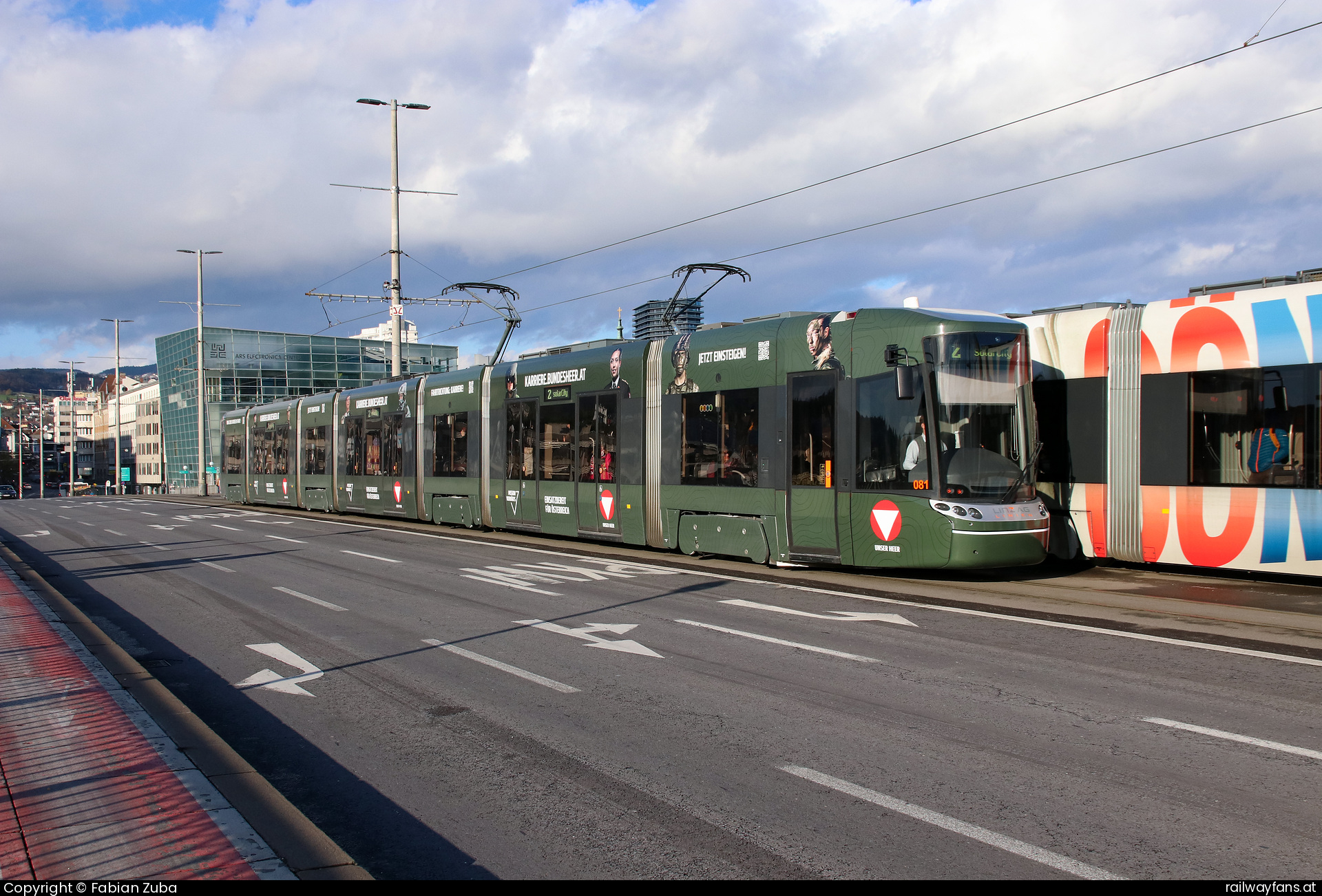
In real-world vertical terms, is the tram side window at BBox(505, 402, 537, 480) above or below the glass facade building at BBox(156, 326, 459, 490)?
below

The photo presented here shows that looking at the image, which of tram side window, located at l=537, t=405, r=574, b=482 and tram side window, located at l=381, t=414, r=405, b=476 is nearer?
tram side window, located at l=537, t=405, r=574, b=482

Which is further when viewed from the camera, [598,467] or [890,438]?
[598,467]

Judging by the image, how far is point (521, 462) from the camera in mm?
19641

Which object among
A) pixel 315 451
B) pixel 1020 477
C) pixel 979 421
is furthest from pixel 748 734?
pixel 315 451

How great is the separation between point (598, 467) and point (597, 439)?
515 millimetres

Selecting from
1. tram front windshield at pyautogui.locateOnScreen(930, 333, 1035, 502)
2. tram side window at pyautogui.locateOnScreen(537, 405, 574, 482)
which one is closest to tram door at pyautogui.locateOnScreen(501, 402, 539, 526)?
tram side window at pyautogui.locateOnScreen(537, 405, 574, 482)

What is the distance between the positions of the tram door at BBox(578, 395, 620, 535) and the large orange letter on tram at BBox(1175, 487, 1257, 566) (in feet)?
29.3

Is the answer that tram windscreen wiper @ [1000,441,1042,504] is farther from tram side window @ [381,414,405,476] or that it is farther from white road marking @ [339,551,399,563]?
tram side window @ [381,414,405,476]

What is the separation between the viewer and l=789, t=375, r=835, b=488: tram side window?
42.4 feet

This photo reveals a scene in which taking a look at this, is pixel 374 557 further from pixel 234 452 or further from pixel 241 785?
pixel 234 452

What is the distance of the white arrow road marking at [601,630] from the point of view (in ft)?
28.1

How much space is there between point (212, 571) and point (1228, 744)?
570 inches

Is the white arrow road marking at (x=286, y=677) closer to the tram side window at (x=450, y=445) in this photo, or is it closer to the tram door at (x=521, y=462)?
the tram door at (x=521, y=462)
